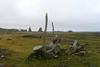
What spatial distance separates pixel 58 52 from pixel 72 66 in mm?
6342

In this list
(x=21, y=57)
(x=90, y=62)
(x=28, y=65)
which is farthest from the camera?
(x=21, y=57)

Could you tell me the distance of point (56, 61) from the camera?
99.2 ft

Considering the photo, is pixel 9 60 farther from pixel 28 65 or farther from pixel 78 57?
pixel 78 57

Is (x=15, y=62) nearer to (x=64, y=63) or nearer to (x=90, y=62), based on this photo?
(x=64, y=63)

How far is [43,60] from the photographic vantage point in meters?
31.0

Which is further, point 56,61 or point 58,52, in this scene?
point 58,52

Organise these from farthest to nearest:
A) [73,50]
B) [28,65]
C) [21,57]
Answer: [73,50] → [21,57] → [28,65]

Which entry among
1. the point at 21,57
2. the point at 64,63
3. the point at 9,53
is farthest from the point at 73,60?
the point at 9,53

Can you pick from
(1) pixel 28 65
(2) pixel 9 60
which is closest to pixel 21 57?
(2) pixel 9 60

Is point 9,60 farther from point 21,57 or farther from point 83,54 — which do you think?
point 83,54

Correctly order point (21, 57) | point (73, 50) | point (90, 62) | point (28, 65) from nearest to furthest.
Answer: point (28, 65), point (90, 62), point (21, 57), point (73, 50)

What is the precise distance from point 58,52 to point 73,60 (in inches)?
157

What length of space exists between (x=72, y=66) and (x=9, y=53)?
10.2 meters

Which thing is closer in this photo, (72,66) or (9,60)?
(72,66)
